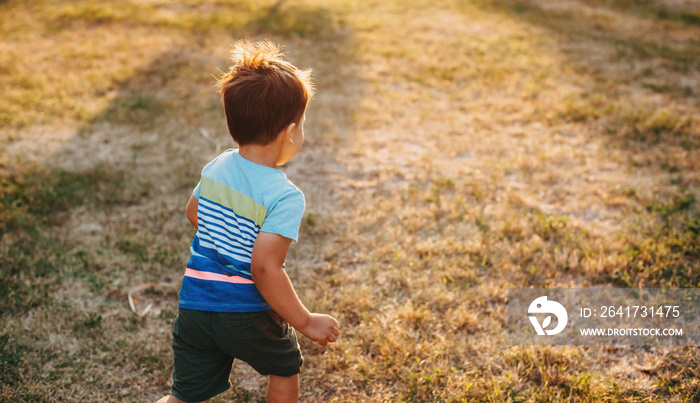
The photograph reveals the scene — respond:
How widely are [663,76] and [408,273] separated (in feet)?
18.9

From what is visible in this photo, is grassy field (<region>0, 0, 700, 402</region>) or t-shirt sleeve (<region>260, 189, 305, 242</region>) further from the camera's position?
grassy field (<region>0, 0, 700, 402</region>)

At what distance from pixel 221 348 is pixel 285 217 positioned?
0.57 m

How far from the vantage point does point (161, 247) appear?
351 centimetres

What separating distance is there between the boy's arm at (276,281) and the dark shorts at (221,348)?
0.15m

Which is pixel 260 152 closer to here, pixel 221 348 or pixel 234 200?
pixel 234 200

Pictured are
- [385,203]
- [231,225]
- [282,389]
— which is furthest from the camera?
[385,203]

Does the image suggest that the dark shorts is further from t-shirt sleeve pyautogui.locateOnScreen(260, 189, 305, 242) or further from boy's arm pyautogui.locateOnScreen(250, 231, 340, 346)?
t-shirt sleeve pyautogui.locateOnScreen(260, 189, 305, 242)

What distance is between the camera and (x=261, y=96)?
5.59ft

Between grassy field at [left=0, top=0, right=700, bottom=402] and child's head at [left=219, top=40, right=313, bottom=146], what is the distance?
4.61ft

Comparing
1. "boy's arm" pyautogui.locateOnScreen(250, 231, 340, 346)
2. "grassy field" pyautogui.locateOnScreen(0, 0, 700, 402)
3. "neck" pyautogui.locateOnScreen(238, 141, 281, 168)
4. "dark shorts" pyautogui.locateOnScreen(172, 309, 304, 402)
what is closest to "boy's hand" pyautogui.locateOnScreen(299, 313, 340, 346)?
"boy's arm" pyautogui.locateOnScreen(250, 231, 340, 346)

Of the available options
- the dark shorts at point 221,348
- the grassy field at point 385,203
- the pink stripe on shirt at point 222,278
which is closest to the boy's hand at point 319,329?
the dark shorts at point 221,348

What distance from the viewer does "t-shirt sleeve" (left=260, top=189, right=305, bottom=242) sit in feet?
5.49

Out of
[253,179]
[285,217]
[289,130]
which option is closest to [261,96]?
[289,130]

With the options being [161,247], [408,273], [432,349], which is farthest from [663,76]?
[161,247]
